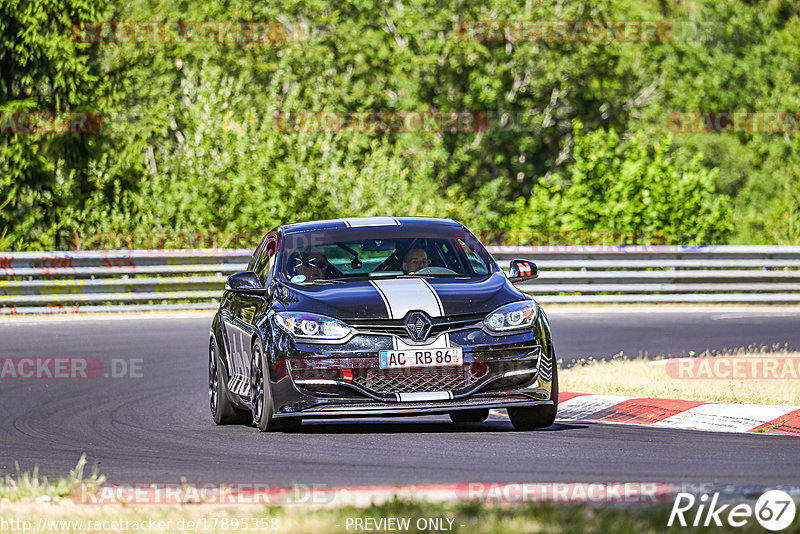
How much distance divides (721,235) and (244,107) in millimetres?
18868

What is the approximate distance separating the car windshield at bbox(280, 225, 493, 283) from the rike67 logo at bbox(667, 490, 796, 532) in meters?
4.36

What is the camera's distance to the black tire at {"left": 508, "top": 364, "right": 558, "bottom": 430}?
31.4ft

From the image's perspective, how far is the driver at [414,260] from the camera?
33.0 feet

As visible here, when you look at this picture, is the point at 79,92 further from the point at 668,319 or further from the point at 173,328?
the point at 668,319

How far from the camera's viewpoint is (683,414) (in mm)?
10234

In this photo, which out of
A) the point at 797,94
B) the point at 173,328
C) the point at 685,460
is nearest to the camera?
the point at 685,460

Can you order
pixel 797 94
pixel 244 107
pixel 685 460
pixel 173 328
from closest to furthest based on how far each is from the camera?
1. pixel 685 460
2. pixel 173 328
3. pixel 244 107
4. pixel 797 94

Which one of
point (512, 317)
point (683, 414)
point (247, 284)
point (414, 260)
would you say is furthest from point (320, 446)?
point (683, 414)

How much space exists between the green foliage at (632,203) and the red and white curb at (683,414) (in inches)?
660

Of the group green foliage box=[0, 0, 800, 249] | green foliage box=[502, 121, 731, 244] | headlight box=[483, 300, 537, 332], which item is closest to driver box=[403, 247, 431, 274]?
headlight box=[483, 300, 537, 332]

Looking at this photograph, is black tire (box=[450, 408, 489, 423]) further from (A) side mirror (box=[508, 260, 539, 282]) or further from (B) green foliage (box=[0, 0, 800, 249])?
(B) green foliage (box=[0, 0, 800, 249])

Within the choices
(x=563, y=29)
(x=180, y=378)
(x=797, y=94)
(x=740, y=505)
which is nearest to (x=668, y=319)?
(x=180, y=378)

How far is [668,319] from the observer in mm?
21188

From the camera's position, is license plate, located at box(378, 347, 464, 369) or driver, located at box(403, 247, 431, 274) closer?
license plate, located at box(378, 347, 464, 369)
